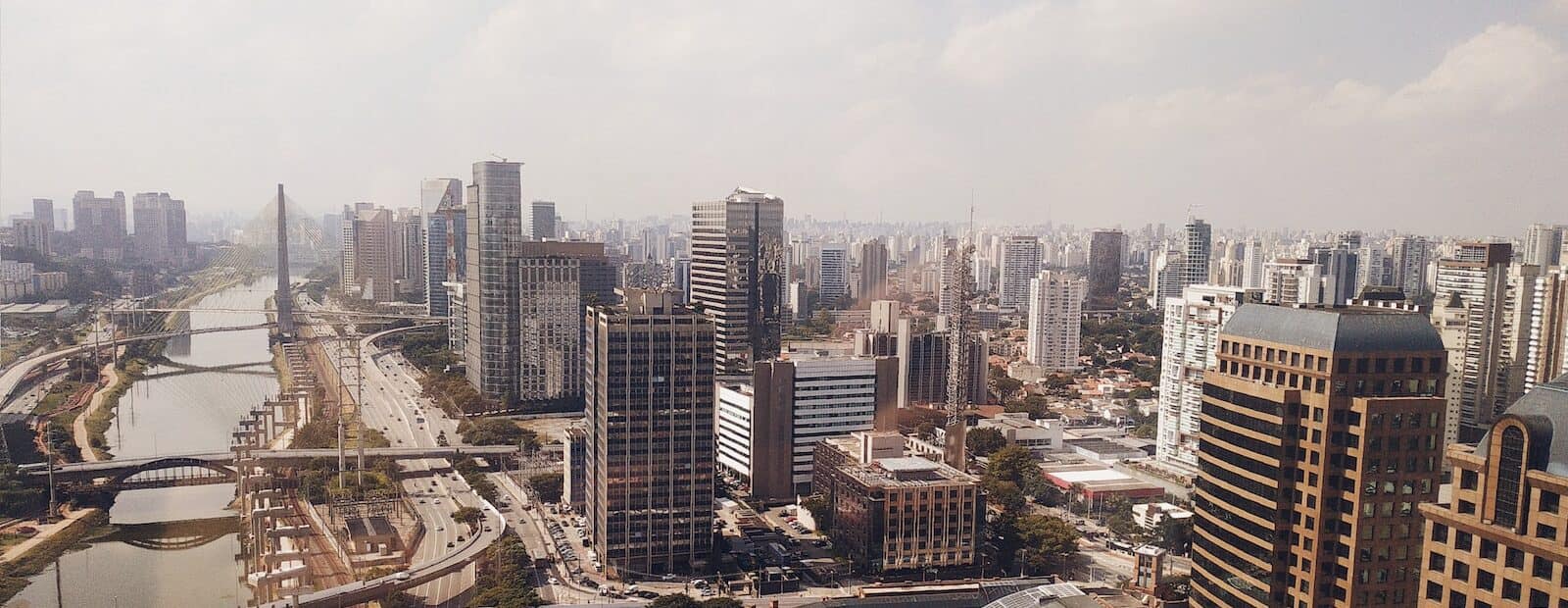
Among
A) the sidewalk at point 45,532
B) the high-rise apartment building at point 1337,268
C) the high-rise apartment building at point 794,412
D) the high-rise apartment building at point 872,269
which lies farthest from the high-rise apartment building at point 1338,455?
the high-rise apartment building at point 872,269

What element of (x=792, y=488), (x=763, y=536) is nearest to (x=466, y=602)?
(x=763, y=536)

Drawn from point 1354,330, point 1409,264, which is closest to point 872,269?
point 1409,264

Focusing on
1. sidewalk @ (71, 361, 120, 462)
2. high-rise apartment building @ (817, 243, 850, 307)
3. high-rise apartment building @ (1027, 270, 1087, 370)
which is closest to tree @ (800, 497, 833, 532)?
sidewalk @ (71, 361, 120, 462)

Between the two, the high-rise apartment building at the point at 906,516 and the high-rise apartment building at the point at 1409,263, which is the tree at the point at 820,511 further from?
the high-rise apartment building at the point at 1409,263

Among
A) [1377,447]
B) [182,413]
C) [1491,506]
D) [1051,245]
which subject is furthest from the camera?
[1051,245]

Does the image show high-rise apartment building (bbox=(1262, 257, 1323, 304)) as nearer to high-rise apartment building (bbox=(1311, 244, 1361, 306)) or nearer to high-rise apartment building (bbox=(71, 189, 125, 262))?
high-rise apartment building (bbox=(1311, 244, 1361, 306))

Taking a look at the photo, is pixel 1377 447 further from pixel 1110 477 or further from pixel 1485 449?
pixel 1110 477
